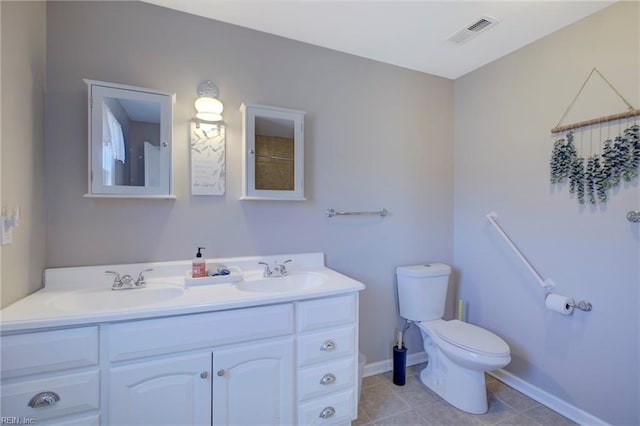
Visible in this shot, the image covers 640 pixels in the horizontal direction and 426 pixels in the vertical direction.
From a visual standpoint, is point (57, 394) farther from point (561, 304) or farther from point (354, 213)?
point (561, 304)

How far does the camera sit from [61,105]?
149cm

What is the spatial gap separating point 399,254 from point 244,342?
4.66ft

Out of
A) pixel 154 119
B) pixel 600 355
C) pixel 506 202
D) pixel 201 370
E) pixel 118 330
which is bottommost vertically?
pixel 600 355

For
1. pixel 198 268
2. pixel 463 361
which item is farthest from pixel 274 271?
pixel 463 361

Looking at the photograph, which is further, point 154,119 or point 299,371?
point 154,119

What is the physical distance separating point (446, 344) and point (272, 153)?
64.8 inches

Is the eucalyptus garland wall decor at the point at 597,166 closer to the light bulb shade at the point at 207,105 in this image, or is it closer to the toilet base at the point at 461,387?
the toilet base at the point at 461,387

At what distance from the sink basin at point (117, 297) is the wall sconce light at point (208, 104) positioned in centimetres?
96

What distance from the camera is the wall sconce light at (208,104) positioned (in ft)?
5.53

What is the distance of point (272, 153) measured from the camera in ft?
6.10

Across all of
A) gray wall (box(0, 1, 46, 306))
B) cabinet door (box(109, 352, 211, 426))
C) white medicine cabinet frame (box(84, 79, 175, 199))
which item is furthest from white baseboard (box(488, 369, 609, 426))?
gray wall (box(0, 1, 46, 306))

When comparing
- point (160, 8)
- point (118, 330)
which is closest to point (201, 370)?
point (118, 330)

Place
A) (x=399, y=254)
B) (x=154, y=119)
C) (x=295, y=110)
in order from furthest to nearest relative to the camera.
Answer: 1. (x=399, y=254)
2. (x=295, y=110)
3. (x=154, y=119)

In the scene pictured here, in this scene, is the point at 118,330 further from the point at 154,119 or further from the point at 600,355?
the point at 600,355
